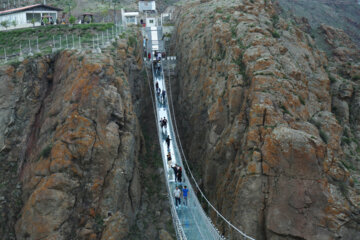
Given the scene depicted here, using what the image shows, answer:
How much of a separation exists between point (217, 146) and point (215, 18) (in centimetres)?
1149

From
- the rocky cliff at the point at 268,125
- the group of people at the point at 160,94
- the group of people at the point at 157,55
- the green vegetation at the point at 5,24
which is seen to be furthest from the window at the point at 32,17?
the group of people at the point at 160,94

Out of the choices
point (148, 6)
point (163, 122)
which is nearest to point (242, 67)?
point (163, 122)

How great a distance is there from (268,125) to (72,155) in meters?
9.62

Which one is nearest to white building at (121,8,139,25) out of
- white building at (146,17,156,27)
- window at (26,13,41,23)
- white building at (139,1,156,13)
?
white building at (146,17,156,27)

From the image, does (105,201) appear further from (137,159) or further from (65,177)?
(137,159)

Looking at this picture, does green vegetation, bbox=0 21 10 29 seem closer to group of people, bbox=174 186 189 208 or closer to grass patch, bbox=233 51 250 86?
grass patch, bbox=233 51 250 86

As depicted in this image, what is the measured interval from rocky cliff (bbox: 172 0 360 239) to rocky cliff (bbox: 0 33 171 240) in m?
4.59

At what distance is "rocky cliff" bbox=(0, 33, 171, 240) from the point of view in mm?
17297

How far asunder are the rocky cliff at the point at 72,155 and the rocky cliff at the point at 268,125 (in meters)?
4.59

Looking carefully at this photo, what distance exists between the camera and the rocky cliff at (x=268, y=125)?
16281mm

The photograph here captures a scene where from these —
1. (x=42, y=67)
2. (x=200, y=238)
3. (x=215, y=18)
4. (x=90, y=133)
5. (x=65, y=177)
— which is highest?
(x=215, y=18)

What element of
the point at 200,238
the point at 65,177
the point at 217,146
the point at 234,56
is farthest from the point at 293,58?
the point at 65,177

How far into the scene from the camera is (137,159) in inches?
900

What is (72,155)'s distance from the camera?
18.2 metres
